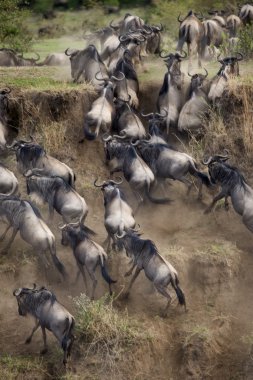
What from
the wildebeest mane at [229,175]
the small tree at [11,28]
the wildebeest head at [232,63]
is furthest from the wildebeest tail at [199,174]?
the small tree at [11,28]

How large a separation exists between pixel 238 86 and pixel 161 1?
12646 mm

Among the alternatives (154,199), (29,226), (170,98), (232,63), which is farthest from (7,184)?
(232,63)

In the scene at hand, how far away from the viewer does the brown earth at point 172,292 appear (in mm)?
8242

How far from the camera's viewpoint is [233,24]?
55.4ft

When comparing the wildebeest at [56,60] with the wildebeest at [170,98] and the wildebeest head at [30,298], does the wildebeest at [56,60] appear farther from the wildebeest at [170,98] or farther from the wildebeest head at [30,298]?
the wildebeest head at [30,298]

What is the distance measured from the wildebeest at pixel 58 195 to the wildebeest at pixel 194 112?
9.81 ft

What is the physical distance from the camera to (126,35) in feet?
47.3

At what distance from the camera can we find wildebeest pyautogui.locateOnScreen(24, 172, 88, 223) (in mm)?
9859

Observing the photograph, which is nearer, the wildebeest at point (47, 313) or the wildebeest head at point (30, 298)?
the wildebeest at point (47, 313)

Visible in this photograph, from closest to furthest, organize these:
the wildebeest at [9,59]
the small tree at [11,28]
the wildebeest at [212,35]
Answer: the wildebeest at [212,35]
the wildebeest at [9,59]
the small tree at [11,28]

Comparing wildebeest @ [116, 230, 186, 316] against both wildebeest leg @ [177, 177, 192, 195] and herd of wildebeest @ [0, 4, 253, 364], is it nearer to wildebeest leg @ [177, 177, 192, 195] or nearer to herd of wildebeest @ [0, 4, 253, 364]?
herd of wildebeest @ [0, 4, 253, 364]

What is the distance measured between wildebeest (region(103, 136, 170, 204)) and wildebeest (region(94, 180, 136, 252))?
0.59m

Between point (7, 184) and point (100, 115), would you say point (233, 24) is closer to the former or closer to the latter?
point (100, 115)

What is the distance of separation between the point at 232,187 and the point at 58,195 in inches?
→ 103
